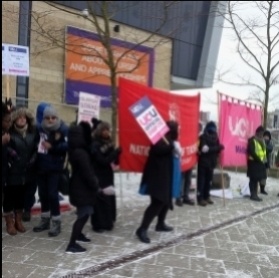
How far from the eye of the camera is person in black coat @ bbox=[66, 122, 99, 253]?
16.4ft

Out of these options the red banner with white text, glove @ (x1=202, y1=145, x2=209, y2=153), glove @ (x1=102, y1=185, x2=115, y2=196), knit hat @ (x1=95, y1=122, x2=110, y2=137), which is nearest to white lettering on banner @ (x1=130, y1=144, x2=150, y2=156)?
the red banner with white text

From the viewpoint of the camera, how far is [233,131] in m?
7.43

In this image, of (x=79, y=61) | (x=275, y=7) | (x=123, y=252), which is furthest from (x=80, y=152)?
(x=79, y=61)

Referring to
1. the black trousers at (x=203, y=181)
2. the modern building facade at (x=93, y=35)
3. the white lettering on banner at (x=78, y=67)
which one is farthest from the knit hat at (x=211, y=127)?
the white lettering on banner at (x=78, y=67)

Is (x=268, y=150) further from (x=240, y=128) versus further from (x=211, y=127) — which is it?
(x=211, y=127)

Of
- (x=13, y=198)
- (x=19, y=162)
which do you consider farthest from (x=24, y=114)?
(x=13, y=198)

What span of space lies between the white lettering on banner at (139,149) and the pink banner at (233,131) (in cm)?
139

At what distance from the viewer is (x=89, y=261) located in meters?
4.82

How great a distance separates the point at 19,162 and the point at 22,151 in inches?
5.7

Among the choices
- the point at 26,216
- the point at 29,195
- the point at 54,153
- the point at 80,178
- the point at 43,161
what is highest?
the point at 54,153

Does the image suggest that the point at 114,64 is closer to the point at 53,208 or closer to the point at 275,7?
the point at 53,208

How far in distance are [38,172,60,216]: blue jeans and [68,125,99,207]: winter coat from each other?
712mm

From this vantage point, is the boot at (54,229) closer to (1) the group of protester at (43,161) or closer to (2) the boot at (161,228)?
(1) the group of protester at (43,161)

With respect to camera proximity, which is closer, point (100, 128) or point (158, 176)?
point (158, 176)
